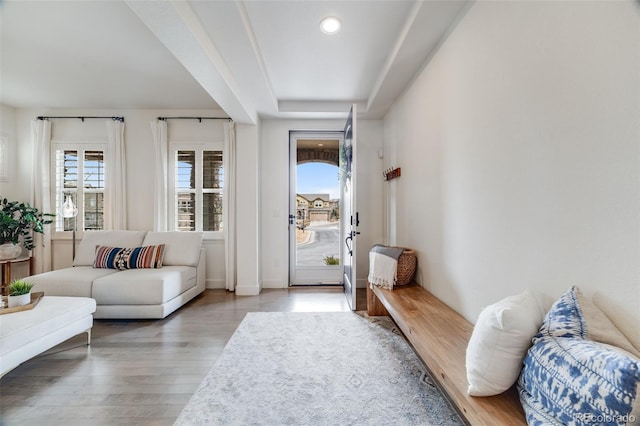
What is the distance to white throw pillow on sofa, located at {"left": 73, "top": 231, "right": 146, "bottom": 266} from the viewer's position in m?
3.71

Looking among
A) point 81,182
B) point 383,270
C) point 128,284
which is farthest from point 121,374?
point 81,182

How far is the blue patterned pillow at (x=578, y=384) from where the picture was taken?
27.1 inches

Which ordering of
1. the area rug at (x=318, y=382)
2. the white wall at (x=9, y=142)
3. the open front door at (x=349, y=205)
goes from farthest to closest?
the white wall at (x=9, y=142)
the open front door at (x=349, y=205)
the area rug at (x=318, y=382)

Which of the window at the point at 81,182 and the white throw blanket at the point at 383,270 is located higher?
the window at the point at 81,182

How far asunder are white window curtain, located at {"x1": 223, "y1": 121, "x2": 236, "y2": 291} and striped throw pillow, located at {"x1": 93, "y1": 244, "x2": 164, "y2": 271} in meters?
0.92

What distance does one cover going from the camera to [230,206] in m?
4.16

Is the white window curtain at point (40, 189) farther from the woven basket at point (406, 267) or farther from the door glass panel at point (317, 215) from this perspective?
the woven basket at point (406, 267)

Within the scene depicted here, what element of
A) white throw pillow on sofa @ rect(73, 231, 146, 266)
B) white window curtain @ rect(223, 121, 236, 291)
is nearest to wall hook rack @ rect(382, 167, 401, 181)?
white window curtain @ rect(223, 121, 236, 291)

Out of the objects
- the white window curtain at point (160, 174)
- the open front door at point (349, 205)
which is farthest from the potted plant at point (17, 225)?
the open front door at point (349, 205)

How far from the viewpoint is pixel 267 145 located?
4297 mm

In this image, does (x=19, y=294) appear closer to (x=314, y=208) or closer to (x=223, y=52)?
(x=223, y=52)

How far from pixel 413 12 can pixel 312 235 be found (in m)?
3.20

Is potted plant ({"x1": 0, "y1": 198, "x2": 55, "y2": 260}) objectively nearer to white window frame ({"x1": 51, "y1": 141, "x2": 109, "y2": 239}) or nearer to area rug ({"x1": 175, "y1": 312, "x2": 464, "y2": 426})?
white window frame ({"x1": 51, "y1": 141, "x2": 109, "y2": 239})

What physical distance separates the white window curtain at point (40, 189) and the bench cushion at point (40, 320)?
2493 millimetres
